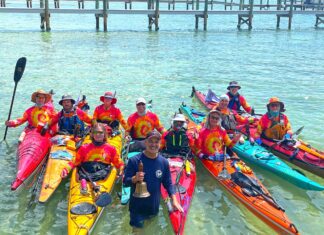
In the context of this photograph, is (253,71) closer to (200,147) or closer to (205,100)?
(205,100)

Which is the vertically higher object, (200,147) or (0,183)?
(200,147)

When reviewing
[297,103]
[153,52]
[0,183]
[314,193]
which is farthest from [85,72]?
[314,193]

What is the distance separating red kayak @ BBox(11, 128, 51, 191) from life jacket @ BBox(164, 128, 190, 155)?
2855 mm

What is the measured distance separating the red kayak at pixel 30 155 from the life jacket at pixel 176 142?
286 centimetres

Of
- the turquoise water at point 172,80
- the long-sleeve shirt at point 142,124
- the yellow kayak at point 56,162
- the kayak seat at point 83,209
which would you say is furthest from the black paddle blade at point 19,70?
the kayak seat at point 83,209

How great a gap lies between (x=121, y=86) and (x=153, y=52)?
32.8 feet

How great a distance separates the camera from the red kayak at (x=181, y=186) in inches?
257

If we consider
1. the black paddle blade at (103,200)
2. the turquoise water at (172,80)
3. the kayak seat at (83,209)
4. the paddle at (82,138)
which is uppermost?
the black paddle blade at (103,200)

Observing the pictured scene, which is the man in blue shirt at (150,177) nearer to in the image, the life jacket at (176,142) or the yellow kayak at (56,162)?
the yellow kayak at (56,162)

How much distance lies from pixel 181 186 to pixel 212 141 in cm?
163

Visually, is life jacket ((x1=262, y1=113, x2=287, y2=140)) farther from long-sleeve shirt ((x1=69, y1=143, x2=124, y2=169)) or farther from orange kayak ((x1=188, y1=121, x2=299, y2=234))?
long-sleeve shirt ((x1=69, y1=143, x2=124, y2=169))

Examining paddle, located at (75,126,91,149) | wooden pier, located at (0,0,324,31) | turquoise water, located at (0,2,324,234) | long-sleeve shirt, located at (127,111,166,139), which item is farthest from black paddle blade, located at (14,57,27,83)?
wooden pier, located at (0,0,324,31)

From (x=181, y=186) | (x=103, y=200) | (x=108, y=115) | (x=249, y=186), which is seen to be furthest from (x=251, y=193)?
(x=108, y=115)

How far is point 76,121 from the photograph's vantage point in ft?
32.3
